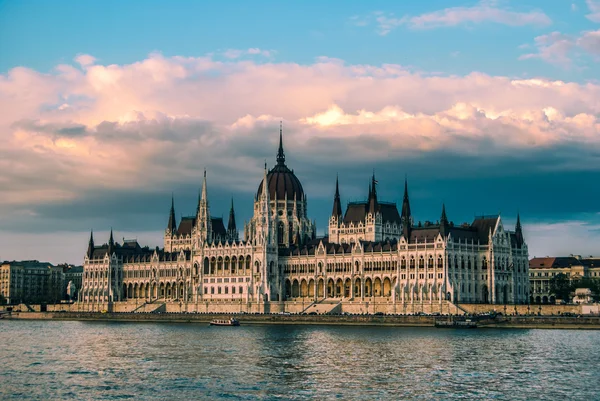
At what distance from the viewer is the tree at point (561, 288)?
185 metres

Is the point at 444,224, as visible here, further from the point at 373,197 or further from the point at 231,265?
the point at 231,265

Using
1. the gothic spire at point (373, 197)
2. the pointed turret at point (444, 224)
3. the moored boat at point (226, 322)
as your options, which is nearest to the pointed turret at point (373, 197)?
the gothic spire at point (373, 197)

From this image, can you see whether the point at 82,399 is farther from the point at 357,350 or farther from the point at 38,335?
the point at 38,335

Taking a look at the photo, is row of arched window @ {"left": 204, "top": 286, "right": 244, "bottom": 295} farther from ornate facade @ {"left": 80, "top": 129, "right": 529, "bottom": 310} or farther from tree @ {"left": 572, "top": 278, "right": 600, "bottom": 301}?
tree @ {"left": 572, "top": 278, "right": 600, "bottom": 301}

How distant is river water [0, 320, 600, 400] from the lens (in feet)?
232

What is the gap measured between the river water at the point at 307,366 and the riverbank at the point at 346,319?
7.55 meters

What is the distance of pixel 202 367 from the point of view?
85.4m

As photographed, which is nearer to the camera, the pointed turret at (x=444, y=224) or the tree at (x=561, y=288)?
the pointed turret at (x=444, y=224)

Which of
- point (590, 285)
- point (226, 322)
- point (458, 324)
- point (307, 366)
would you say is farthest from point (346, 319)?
point (307, 366)

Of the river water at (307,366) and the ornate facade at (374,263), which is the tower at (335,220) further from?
the river water at (307,366)

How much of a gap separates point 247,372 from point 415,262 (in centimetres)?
8944

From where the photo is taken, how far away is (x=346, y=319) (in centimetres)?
15675

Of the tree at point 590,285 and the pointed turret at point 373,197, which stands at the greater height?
the pointed turret at point 373,197

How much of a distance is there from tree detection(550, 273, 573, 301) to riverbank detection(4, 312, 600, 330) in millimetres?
44804
